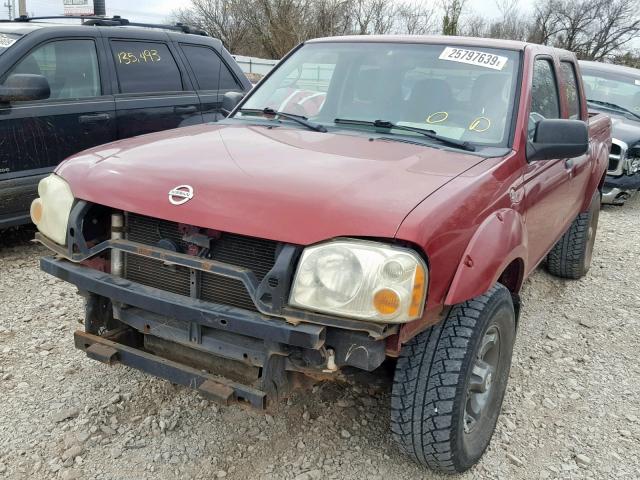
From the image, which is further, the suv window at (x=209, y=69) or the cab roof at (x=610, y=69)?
the cab roof at (x=610, y=69)

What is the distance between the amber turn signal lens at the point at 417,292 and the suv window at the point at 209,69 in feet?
15.1

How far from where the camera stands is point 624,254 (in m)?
→ 6.01

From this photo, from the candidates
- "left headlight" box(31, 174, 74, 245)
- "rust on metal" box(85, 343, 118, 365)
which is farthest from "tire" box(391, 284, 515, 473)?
"left headlight" box(31, 174, 74, 245)

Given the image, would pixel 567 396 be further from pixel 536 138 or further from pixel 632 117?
pixel 632 117

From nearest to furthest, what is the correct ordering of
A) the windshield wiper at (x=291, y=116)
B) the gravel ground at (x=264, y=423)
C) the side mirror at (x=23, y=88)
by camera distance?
the gravel ground at (x=264, y=423), the windshield wiper at (x=291, y=116), the side mirror at (x=23, y=88)

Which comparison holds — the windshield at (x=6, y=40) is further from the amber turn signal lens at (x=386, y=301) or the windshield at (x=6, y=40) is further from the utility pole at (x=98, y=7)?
the utility pole at (x=98, y=7)

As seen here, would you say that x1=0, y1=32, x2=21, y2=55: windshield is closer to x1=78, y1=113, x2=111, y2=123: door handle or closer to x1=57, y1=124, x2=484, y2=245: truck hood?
x1=78, y1=113, x2=111, y2=123: door handle

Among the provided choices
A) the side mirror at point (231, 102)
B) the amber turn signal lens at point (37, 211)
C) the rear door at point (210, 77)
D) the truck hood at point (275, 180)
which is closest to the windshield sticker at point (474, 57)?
the truck hood at point (275, 180)

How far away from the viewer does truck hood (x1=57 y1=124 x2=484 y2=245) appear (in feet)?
6.86

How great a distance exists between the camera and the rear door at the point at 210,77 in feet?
19.7

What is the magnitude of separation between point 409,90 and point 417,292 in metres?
1.52

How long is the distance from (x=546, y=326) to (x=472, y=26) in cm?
3758

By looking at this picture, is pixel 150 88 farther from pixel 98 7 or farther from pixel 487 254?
pixel 98 7

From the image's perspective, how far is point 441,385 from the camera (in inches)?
91.0
